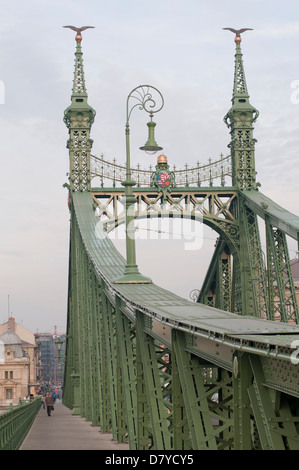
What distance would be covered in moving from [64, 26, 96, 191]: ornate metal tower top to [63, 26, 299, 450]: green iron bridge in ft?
0.19

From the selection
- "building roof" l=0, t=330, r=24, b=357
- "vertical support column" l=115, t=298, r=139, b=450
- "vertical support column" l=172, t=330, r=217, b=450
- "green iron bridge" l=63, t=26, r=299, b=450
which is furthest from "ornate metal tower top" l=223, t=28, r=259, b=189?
"building roof" l=0, t=330, r=24, b=357

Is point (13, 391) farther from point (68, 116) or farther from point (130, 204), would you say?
point (130, 204)

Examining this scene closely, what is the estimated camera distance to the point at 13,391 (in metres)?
123

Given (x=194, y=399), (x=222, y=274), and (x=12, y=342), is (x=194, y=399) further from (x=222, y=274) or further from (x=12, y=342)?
(x=12, y=342)

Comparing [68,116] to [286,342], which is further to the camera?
[68,116]

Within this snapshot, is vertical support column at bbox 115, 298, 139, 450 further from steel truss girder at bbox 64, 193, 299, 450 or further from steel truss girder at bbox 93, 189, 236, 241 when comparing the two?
steel truss girder at bbox 93, 189, 236, 241

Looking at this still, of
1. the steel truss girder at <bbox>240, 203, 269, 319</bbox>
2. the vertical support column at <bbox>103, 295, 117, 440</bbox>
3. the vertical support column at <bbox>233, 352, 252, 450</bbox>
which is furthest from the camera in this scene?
the steel truss girder at <bbox>240, 203, 269, 319</bbox>

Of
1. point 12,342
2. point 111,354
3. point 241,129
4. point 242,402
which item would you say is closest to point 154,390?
point 242,402

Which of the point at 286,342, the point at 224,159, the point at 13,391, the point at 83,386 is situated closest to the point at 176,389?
the point at 286,342

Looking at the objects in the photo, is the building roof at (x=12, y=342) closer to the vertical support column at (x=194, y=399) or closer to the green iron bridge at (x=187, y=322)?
the green iron bridge at (x=187, y=322)

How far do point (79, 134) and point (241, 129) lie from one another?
8440mm

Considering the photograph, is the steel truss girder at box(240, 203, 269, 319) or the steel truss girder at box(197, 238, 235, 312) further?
the steel truss girder at box(197, 238, 235, 312)

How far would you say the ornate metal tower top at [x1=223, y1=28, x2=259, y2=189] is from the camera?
4428 centimetres

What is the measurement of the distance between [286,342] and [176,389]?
486 centimetres
